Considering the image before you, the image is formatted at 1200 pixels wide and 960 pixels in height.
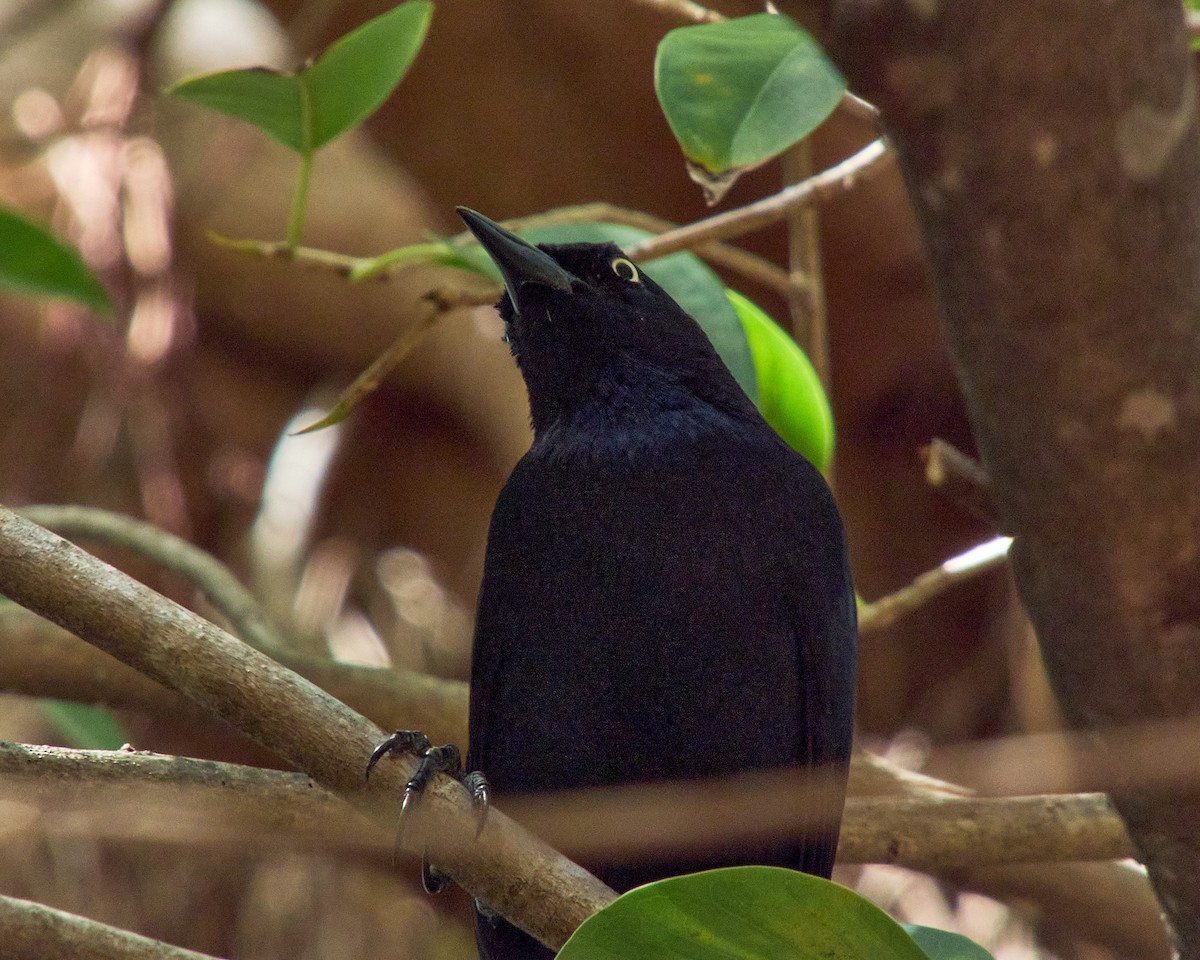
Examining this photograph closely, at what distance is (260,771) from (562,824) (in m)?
0.72

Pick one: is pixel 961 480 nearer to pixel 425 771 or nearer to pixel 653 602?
pixel 653 602

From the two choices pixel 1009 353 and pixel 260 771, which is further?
pixel 260 771

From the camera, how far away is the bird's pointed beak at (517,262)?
244cm

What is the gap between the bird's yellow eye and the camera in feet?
8.65

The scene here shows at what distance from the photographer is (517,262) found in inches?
99.1

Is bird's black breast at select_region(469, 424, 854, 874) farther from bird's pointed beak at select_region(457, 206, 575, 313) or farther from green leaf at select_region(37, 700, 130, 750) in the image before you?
green leaf at select_region(37, 700, 130, 750)

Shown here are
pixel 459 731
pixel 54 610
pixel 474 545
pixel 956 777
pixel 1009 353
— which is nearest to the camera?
pixel 1009 353

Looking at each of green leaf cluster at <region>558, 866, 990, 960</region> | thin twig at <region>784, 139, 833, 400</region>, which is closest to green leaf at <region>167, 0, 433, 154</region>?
thin twig at <region>784, 139, 833, 400</region>

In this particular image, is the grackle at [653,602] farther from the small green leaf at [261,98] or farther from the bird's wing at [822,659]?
the small green leaf at [261,98]

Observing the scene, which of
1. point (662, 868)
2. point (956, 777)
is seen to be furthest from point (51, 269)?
point (956, 777)

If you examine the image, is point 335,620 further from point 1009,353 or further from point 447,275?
point 1009,353

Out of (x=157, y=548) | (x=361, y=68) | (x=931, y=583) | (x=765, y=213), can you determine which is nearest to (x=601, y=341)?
(x=765, y=213)

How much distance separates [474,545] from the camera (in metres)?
5.31

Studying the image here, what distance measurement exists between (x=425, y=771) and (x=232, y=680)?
1.05 feet
